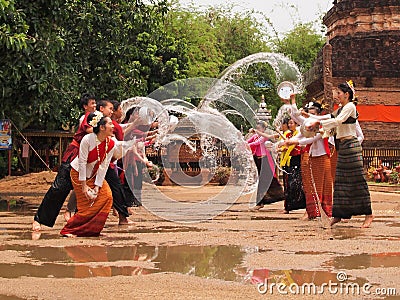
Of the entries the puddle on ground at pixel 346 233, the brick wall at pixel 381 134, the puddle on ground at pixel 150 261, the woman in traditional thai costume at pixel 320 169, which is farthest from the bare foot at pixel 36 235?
the brick wall at pixel 381 134

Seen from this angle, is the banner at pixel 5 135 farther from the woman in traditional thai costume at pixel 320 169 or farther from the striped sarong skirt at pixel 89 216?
the striped sarong skirt at pixel 89 216

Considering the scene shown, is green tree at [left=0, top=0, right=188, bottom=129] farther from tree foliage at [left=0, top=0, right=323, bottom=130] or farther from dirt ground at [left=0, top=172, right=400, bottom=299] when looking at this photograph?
dirt ground at [left=0, top=172, right=400, bottom=299]

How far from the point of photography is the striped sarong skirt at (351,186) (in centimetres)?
1034

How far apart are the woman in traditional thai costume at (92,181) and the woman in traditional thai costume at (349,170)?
3.00 m

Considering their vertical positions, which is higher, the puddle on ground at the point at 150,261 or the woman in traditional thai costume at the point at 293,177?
the woman in traditional thai costume at the point at 293,177

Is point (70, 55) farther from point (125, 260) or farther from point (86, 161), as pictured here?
point (125, 260)

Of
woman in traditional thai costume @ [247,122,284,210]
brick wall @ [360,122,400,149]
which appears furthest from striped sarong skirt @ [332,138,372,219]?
brick wall @ [360,122,400,149]

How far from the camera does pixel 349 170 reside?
10406mm

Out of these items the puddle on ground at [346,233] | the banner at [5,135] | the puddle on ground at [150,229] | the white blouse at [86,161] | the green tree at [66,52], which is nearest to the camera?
the white blouse at [86,161]

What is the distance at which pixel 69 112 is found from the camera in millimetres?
Result: 21156

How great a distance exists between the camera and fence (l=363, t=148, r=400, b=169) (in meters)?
31.0

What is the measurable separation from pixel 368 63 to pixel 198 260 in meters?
29.5

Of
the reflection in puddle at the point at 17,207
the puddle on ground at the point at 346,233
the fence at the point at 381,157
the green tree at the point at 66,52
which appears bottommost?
the reflection in puddle at the point at 17,207

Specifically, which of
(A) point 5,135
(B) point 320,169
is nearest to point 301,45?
(A) point 5,135
